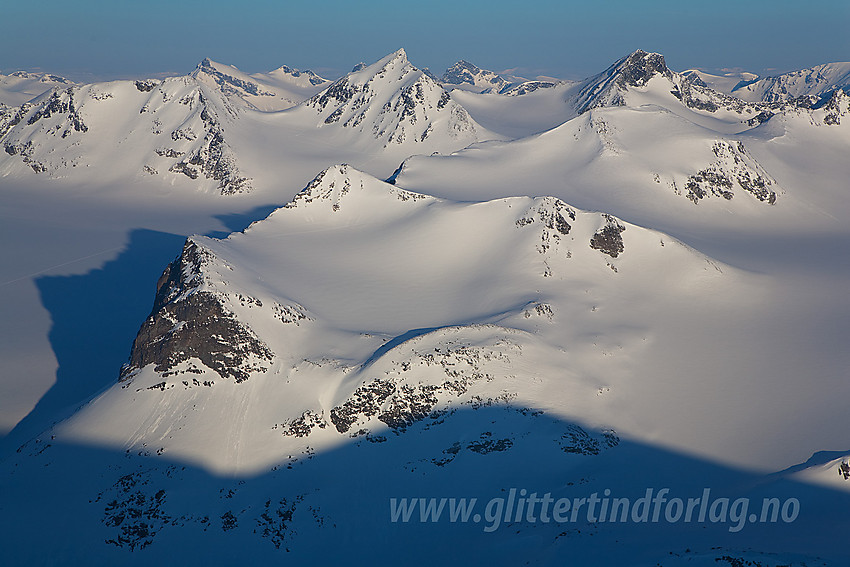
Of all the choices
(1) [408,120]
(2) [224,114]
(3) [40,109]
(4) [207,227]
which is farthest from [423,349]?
(3) [40,109]

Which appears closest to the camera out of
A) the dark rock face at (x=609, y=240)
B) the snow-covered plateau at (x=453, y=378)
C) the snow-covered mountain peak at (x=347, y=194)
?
the snow-covered plateau at (x=453, y=378)

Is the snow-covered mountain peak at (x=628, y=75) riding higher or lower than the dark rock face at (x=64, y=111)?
higher

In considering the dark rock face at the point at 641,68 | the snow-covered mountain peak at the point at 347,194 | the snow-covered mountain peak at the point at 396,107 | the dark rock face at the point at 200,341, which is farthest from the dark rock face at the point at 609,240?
the dark rock face at the point at 641,68

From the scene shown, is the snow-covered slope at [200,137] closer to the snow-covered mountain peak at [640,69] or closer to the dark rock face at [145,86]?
the dark rock face at [145,86]

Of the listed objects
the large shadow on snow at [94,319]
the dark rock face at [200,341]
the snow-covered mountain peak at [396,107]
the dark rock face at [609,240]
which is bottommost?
the large shadow on snow at [94,319]

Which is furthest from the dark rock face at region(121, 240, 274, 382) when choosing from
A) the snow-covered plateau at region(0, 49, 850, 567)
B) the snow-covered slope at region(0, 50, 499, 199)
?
the snow-covered slope at region(0, 50, 499, 199)

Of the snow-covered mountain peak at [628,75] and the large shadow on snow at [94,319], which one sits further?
the snow-covered mountain peak at [628,75]

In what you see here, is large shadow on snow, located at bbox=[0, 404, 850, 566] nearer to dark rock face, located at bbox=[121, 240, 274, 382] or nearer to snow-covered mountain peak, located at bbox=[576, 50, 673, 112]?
dark rock face, located at bbox=[121, 240, 274, 382]
